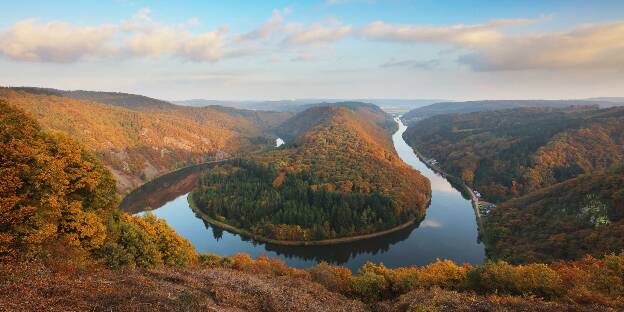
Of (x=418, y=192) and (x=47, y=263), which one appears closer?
(x=47, y=263)

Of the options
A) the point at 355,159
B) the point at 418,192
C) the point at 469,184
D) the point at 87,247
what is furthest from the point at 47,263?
the point at 469,184

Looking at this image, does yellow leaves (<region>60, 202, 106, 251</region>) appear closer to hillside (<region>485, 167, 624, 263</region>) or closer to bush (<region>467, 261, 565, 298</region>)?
bush (<region>467, 261, 565, 298</region>)

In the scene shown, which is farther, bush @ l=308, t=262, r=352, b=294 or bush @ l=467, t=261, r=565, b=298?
bush @ l=308, t=262, r=352, b=294

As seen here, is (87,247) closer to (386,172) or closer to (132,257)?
(132,257)

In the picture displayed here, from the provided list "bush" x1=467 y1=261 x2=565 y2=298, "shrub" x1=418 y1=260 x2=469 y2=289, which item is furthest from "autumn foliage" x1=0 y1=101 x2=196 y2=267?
"bush" x1=467 y1=261 x2=565 y2=298

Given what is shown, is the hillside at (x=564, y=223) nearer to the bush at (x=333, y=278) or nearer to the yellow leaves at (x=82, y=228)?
the bush at (x=333, y=278)

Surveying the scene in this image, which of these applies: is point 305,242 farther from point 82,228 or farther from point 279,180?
point 82,228
